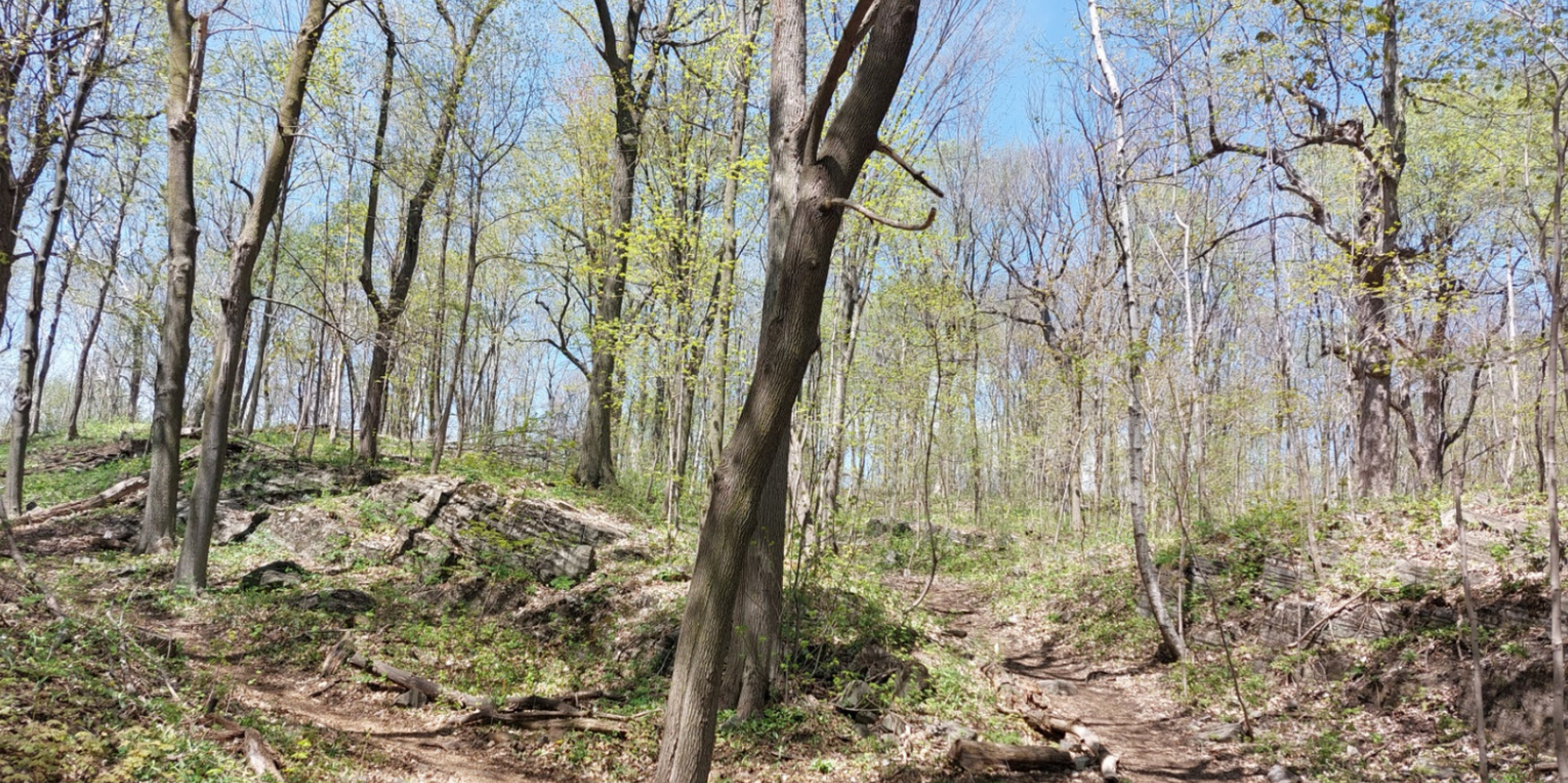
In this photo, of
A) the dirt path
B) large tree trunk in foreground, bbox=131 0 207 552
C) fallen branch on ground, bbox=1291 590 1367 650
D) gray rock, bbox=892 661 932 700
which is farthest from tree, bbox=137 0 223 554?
fallen branch on ground, bbox=1291 590 1367 650

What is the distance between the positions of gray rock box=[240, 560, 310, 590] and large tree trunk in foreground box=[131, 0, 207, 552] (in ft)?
5.21

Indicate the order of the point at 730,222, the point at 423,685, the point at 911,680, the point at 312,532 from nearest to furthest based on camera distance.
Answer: the point at 423,685
the point at 911,680
the point at 312,532
the point at 730,222

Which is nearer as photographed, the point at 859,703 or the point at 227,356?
the point at 859,703

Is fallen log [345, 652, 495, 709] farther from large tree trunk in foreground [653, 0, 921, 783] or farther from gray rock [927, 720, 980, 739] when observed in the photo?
gray rock [927, 720, 980, 739]

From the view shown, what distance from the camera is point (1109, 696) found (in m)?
7.93

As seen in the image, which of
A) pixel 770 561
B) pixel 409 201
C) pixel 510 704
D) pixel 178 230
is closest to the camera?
pixel 770 561

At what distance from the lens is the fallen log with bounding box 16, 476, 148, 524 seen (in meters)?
10.7

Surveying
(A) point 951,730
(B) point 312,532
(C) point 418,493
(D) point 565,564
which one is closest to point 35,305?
(B) point 312,532

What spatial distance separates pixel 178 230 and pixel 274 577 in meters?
4.19

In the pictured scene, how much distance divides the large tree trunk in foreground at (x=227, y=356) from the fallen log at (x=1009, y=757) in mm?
8261

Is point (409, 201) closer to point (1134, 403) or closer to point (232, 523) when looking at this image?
point (232, 523)

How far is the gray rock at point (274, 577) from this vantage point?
828 cm

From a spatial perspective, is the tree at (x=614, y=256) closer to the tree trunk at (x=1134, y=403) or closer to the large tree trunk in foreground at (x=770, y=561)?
the large tree trunk in foreground at (x=770, y=561)

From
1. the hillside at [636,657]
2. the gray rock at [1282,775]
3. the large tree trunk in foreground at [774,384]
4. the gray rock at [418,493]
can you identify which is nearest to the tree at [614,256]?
the hillside at [636,657]
